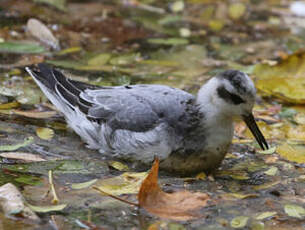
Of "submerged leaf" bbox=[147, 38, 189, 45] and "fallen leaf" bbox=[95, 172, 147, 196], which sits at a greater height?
"submerged leaf" bbox=[147, 38, 189, 45]

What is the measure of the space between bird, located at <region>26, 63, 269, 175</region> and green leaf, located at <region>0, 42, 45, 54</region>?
1908mm

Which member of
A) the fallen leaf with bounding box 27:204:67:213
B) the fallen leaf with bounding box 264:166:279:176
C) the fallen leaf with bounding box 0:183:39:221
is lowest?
the fallen leaf with bounding box 264:166:279:176

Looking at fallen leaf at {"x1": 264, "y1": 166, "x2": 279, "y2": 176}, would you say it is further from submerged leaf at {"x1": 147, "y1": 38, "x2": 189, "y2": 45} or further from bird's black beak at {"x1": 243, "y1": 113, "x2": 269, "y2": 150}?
submerged leaf at {"x1": 147, "y1": 38, "x2": 189, "y2": 45}

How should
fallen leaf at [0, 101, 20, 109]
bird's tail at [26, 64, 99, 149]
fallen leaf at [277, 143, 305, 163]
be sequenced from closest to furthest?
fallen leaf at [277, 143, 305, 163] → bird's tail at [26, 64, 99, 149] → fallen leaf at [0, 101, 20, 109]

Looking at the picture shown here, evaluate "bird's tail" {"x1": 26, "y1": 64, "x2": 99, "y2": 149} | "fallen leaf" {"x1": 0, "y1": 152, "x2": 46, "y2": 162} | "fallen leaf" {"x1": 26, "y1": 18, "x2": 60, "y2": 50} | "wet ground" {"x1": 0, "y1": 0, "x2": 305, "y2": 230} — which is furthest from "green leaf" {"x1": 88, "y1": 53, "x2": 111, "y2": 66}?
"fallen leaf" {"x1": 0, "y1": 152, "x2": 46, "y2": 162}

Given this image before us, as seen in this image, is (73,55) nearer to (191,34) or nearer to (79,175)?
(191,34)

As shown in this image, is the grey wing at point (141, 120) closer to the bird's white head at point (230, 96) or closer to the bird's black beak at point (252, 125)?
the bird's white head at point (230, 96)

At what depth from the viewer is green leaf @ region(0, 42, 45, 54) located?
6617 millimetres

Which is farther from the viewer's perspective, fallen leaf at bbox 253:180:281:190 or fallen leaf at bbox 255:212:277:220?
fallen leaf at bbox 253:180:281:190

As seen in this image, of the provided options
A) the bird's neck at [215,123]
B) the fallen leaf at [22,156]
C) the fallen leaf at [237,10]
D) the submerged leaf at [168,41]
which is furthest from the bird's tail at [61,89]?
the fallen leaf at [237,10]

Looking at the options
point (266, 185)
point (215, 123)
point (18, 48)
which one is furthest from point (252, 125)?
point (18, 48)

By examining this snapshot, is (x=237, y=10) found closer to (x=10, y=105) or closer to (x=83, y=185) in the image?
(x=10, y=105)

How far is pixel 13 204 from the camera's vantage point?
11.8ft

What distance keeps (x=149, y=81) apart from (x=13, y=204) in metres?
2.93
